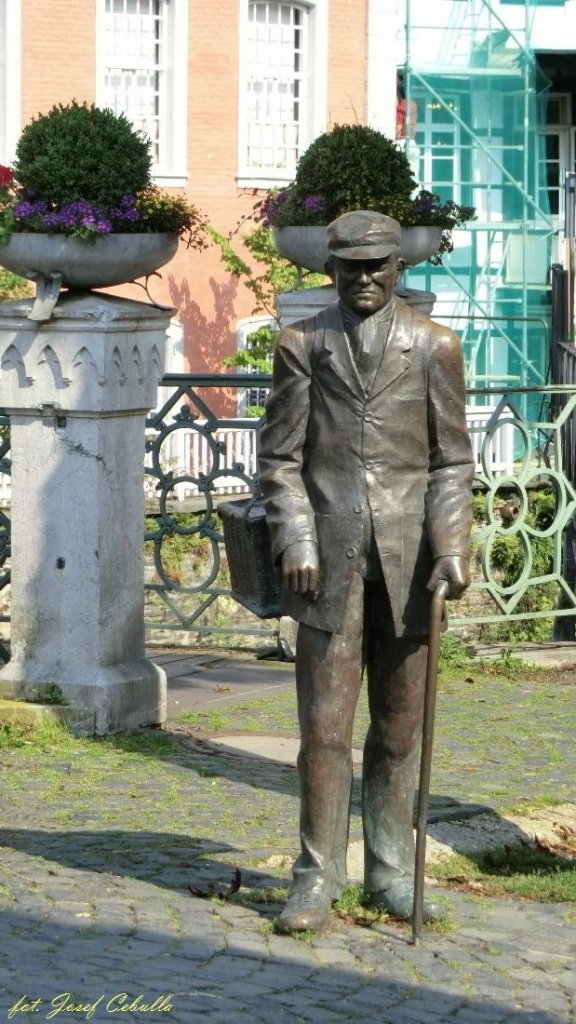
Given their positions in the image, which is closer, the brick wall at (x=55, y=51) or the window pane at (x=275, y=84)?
the brick wall at (x=55, y=51)

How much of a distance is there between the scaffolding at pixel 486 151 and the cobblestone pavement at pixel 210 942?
2385 cm

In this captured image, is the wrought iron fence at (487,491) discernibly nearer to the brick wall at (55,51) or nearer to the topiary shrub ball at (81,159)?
the topiary shrub ball at (81,159)

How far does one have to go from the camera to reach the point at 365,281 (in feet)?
17.8

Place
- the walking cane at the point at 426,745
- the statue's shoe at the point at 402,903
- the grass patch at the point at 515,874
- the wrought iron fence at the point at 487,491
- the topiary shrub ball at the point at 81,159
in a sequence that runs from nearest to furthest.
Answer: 1. the walking cane at the point at 426,745
2. the statue's shoe at the point at 402,903
3. the grass patch at the point at 515,874
4. the topiary shrub ball at the point at 81,159
5. the wrought iron fence at the point at 487,491

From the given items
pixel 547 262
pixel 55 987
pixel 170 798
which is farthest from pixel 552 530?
pixel 547 262

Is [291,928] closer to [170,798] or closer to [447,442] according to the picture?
[447,442]

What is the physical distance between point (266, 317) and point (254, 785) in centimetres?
2154

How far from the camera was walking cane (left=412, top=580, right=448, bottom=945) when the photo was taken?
5.36 metres

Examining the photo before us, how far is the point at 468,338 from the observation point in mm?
29594

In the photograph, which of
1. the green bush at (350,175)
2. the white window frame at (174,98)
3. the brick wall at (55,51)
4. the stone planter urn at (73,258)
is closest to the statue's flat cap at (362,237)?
the stone planter urn at (73,258)


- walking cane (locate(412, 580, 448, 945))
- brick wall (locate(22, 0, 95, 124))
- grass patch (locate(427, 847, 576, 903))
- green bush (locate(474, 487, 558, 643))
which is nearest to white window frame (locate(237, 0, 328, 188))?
brick wall (locate(22, 0, 95, 124))

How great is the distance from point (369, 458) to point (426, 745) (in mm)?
805

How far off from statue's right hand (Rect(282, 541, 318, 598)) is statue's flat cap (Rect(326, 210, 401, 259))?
0.81 metres

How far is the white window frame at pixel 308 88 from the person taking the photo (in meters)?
28.9
